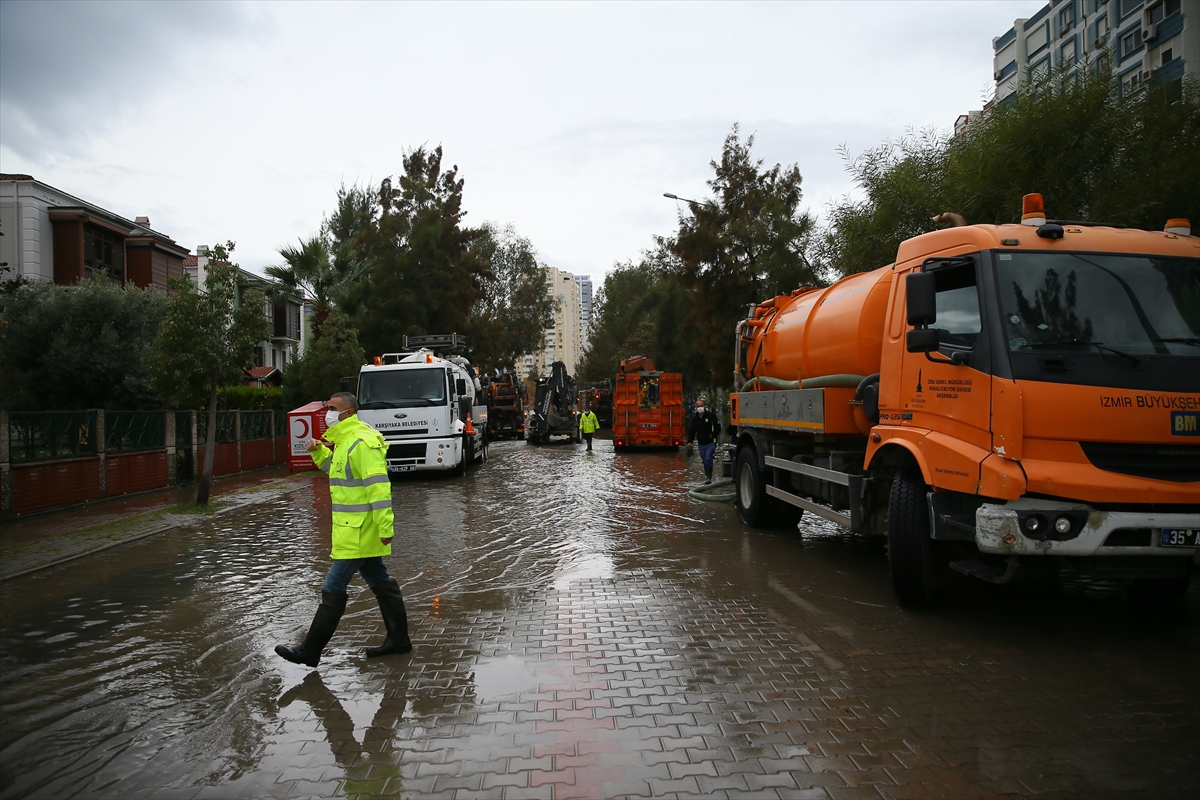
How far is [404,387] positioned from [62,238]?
2220 cm

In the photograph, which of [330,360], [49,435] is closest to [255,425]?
[330,360]

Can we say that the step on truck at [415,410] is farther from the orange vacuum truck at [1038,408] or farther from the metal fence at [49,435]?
the orange vacuum truck at [1038,408]

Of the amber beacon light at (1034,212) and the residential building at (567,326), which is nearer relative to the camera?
the amber beacon light at (1034,212)

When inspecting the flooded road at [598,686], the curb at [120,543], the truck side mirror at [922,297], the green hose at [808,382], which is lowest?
the flooded road at [598,686]

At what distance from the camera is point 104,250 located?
1348 inches

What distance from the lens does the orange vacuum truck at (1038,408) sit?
530cm

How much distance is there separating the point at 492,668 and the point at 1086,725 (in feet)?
11.2

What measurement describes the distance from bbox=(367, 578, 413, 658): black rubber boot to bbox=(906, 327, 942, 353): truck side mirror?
164 inches

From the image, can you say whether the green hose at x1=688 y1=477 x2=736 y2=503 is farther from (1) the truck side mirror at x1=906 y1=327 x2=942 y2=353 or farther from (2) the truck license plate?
(2) the truck license plate

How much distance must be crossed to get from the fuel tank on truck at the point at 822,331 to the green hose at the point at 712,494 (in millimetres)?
2866

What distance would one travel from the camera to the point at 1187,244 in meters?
6.13

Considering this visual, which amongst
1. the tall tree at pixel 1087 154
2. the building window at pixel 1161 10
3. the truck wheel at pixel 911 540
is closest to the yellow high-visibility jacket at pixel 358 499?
the truck wheel at pixel 911 540

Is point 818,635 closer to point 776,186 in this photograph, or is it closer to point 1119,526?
point 1119,526

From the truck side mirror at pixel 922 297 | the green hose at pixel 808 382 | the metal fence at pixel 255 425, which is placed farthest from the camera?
the metal fence at pixel 255 425
